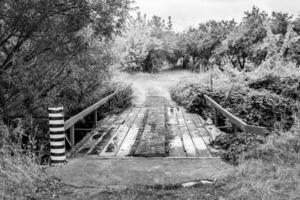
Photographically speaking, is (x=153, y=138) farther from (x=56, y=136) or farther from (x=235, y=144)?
(x=56, y=136)

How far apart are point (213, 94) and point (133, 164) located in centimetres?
648

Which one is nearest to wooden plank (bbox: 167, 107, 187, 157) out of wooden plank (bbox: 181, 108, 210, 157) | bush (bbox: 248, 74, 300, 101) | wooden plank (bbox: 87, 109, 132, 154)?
wooden plank (bbox: 181, 108, 210, 157)

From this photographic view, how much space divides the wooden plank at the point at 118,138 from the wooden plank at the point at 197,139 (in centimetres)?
171

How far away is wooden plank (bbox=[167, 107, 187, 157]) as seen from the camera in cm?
650

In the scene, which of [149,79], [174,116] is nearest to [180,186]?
[174,116]

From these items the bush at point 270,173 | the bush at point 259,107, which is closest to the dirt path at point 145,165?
the bush at point 270,173

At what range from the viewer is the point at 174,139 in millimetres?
7742

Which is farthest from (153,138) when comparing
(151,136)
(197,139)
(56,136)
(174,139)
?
(56,136)

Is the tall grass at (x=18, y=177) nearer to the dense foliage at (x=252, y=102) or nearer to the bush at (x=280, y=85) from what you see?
the dense foliage at (x=252, y=102)

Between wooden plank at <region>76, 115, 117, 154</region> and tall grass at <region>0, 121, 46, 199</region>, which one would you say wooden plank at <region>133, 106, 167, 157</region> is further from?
tall grass at <region>0, 121, 46, 199</region>

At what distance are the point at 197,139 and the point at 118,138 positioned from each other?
75.0 inches

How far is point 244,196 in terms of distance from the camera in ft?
13.3

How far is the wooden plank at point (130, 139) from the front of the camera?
6578 mm

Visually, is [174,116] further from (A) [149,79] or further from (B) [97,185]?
(A) [149,79]
